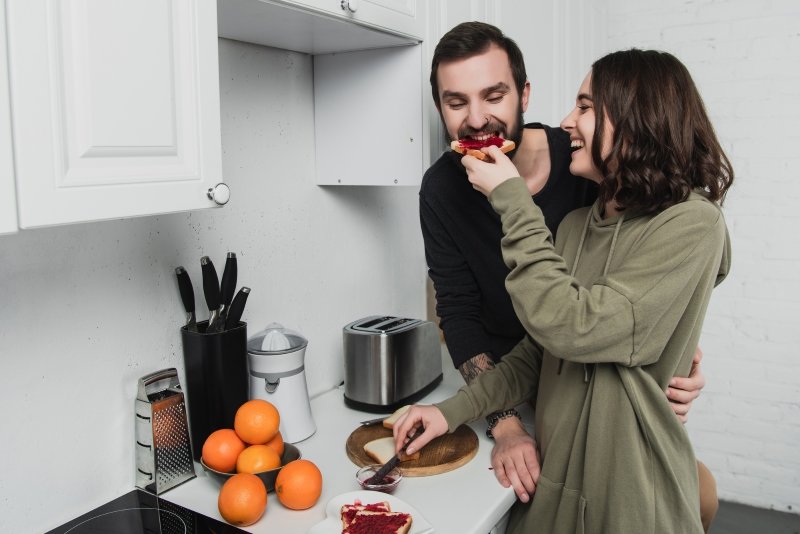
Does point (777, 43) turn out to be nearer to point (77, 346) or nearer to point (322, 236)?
point (322, 236)

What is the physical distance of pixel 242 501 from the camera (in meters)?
1.08

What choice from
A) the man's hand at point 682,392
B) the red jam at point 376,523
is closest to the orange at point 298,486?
the red jam at point 376,523

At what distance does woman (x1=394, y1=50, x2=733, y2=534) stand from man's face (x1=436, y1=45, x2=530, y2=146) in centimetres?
27

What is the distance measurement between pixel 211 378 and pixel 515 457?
1.98 ft

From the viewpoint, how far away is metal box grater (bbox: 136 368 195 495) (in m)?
1.22

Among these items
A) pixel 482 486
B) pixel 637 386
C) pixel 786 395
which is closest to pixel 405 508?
pixel 482 486

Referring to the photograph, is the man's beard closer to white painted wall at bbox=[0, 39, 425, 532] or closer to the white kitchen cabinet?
the white kitchen cabinet

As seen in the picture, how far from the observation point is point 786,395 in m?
2.88

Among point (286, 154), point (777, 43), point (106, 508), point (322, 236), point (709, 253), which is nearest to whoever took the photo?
point (709, 253)

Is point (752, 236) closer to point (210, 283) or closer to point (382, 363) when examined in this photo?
point (382, 363)

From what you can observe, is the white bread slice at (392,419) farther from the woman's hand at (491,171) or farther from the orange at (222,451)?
the woman's hand at (491,171)

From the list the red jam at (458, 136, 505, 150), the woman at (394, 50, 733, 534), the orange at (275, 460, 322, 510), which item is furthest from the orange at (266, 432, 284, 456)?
the red jam at (458, 136, 505, 150)

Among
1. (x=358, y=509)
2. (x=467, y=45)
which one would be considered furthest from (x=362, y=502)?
(x=467, y=45)

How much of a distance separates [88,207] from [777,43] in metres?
2.86
